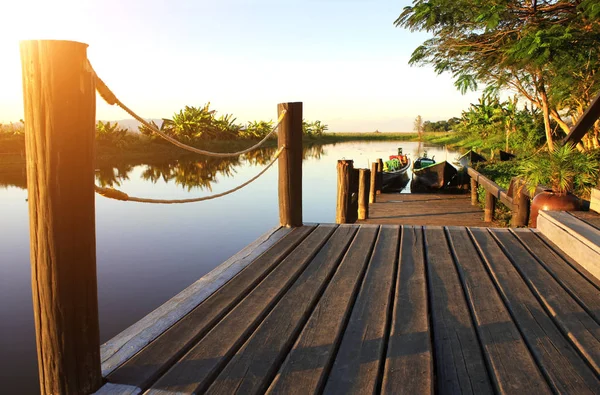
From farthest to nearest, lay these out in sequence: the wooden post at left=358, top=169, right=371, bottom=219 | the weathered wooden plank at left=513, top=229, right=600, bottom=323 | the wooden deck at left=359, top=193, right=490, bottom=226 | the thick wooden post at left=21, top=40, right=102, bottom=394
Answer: the wooden post at left=358, top=169, right=371, bottom=219
the wooden deck at left=359, top=193, right=490, bottom=226
the weathered wooden plank at left=513, top=229, right=600, bottom=323
the thick wooden post at left=21, top=40, right=102, bottom=394

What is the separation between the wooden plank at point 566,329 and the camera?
77.2 inches

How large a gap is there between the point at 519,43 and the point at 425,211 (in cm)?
526

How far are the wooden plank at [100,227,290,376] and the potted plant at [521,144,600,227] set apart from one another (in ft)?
11.7

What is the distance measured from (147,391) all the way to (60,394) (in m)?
0.35

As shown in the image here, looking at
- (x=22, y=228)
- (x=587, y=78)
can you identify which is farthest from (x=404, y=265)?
(x=22, y=228)

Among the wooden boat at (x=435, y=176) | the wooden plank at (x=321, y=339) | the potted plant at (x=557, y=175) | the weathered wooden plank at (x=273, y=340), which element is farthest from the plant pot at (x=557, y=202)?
the wooden boat at (x=435, y=176)

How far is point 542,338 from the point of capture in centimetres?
230

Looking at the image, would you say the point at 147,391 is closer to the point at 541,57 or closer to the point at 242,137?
the point at 541,57

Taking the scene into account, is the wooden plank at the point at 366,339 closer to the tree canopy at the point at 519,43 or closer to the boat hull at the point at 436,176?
the tree canopy at the point at 519,43

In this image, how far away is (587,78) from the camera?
542 inches

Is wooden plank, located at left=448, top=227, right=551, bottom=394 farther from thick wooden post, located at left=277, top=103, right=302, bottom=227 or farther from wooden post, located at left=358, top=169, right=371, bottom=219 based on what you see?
wooden post, located at left=358, top=169, right=371, bottom=219

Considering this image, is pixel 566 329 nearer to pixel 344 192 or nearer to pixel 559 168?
pixel 559 168

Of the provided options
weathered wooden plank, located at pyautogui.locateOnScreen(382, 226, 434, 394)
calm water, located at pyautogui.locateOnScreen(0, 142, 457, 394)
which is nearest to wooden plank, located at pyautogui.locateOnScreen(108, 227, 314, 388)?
weathered wooden plank, located at pyautogui.locateOnScreen(382, 226, 434, 394)

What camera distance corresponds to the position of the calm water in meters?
7.90
